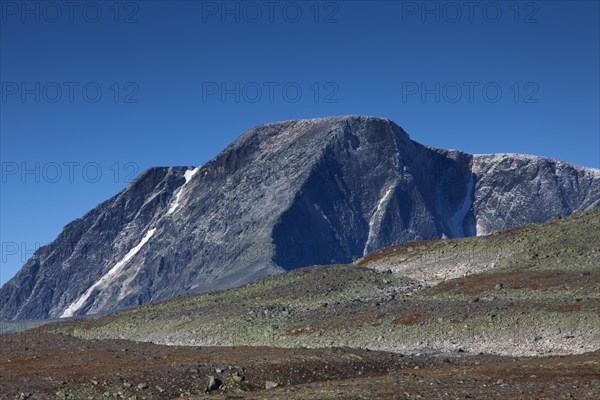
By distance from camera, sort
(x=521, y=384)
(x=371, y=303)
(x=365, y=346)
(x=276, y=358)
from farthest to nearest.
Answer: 1. (x=371, y=303)
2. (x=365, y=346)
3. (x=276, y=358)
4. (x=521, y=384)

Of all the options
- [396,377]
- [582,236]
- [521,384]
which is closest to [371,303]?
[582,236]

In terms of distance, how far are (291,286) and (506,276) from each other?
20.3 meters

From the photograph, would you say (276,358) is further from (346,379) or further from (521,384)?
(521,384)

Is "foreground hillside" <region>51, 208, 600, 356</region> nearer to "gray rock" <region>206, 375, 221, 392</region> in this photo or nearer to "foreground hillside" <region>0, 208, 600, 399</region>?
"foreground hillside" <region>0, 208, 600, 399</region>

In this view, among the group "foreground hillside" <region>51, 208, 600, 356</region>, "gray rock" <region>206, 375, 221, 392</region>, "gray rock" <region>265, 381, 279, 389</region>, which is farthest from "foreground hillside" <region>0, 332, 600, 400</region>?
"foreground hillside" <region>51, 208, 600, 356</region>

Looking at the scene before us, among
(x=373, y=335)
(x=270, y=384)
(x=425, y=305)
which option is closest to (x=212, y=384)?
(x=270, y=384)

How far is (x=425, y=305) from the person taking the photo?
217 ft

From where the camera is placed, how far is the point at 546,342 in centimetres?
5481

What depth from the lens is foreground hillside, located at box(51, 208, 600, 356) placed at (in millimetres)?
57531

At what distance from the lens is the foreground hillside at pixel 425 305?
189 feet

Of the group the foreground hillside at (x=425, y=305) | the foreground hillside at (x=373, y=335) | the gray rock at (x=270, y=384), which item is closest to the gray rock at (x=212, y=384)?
the foreground hillside at (x=373, y=335)

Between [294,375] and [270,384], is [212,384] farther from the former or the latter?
[294,375]

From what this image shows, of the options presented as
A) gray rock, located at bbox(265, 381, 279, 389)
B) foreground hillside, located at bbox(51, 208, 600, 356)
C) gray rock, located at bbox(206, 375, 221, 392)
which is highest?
foreground hillside, located at bbox(51, 208, 600, 356)

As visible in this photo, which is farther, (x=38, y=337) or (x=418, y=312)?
(x=38, y=337)
